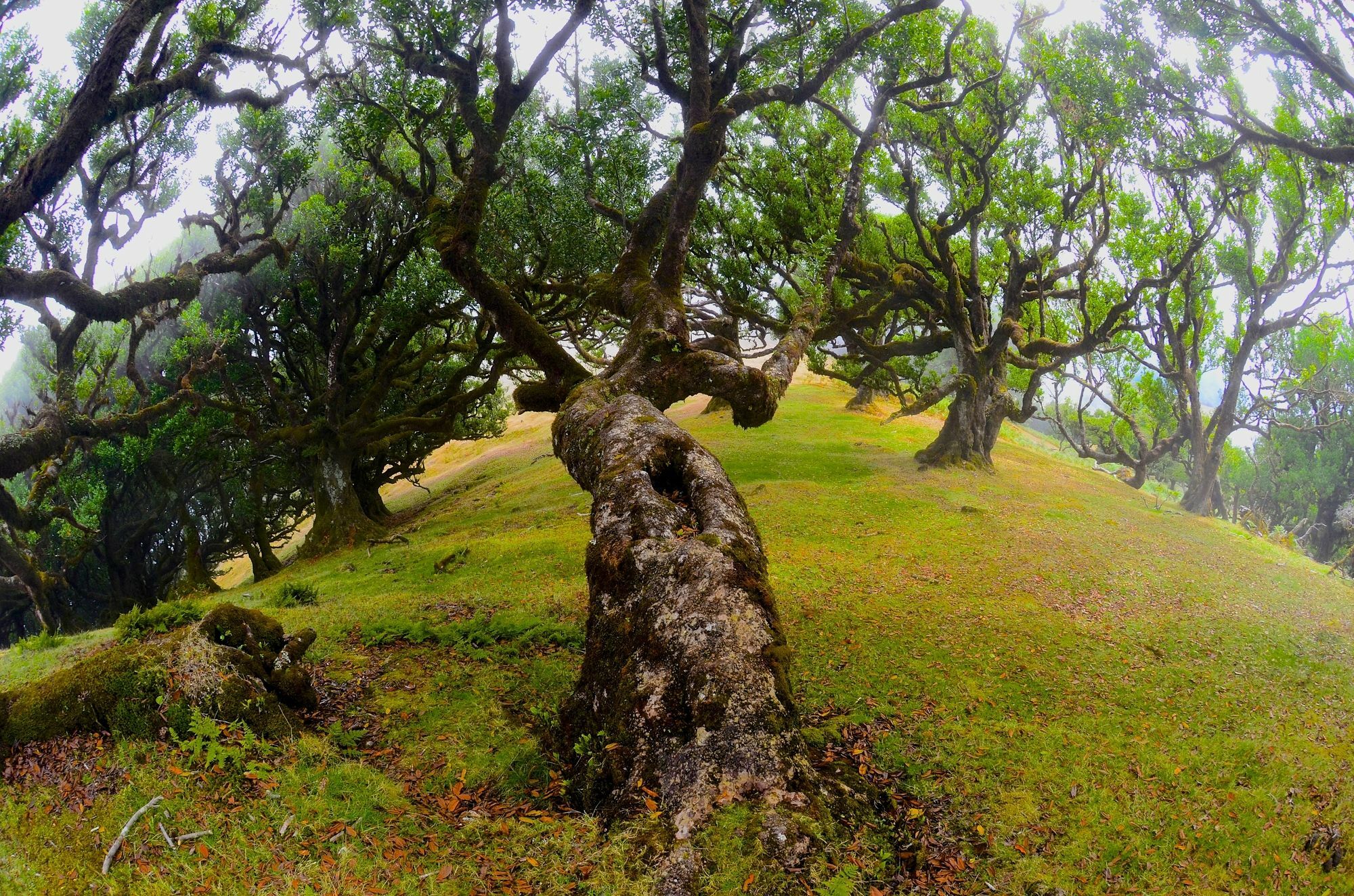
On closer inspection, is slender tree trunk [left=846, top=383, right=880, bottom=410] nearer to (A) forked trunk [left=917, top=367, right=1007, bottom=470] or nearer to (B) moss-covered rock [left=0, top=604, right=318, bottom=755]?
(A) forked trunk [left=917, top=367, right=1007, bottom=470]

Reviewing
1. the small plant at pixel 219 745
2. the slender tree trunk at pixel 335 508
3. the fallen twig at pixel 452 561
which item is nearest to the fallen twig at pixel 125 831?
the small plant at pixel 219 745

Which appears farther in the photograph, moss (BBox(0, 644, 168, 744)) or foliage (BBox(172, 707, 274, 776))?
moss (BBox(0, 644, 168, 744))

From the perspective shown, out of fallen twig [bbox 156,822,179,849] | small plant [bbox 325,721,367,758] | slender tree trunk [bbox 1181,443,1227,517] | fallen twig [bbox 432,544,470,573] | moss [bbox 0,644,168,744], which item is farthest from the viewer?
slender tree trunk [bbox 1181,443,1227,517]

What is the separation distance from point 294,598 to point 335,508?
8645 mm

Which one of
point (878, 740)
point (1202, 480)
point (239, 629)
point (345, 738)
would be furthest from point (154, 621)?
point (1202, 480)

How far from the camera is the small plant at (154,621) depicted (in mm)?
8625

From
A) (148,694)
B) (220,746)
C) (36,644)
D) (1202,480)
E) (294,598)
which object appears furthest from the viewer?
(1202,480)

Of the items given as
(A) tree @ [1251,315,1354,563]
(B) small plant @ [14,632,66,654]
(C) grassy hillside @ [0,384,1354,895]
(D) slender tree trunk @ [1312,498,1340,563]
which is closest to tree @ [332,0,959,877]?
(C) grassy hillside @ [0,384,1354,895]

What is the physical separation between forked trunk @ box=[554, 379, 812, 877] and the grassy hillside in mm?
357

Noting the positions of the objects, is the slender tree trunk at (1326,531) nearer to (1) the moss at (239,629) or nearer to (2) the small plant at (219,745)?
(1) the moss at (239,629)

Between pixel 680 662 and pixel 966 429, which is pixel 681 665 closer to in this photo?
pixel 680 662

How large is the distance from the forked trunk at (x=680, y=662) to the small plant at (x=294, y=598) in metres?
7.43

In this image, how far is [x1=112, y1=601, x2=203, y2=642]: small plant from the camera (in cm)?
862

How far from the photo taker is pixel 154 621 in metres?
8.72
